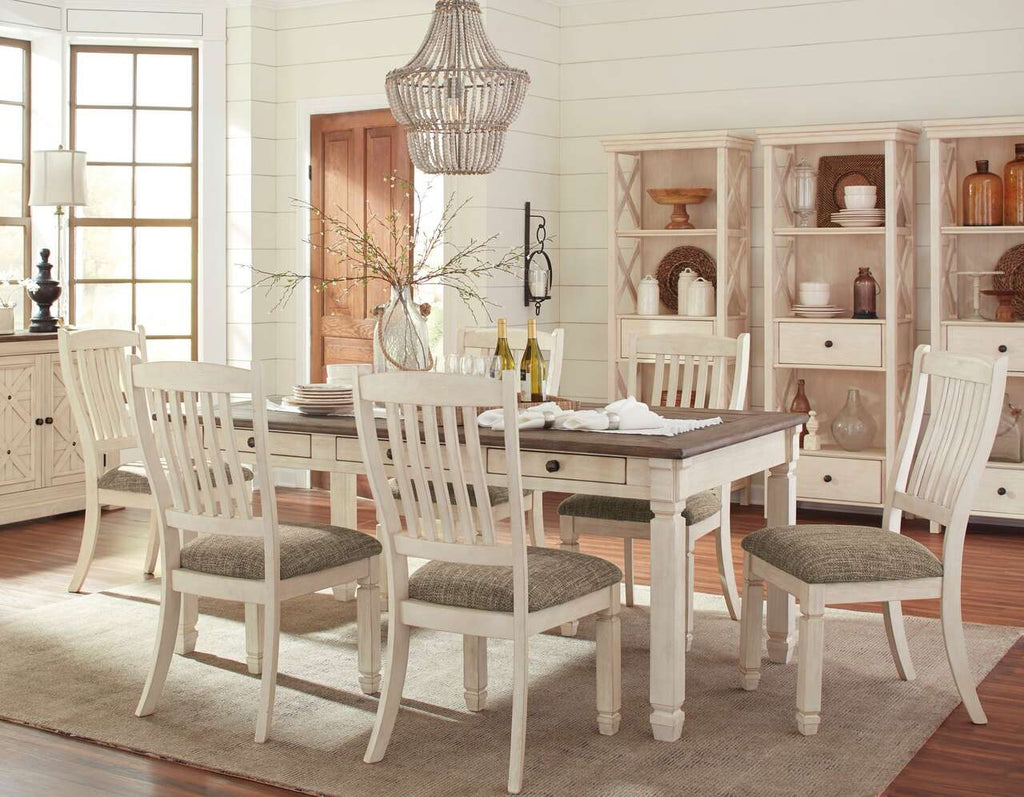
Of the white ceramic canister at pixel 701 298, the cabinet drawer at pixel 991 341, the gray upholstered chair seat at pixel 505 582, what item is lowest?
the gray upholstered chair seat at pixel 505 582

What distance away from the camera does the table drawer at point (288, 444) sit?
149 inches

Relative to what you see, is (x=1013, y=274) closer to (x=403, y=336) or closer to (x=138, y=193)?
(x=403, y=336)

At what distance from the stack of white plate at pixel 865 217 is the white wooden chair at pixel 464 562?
3.30 metres

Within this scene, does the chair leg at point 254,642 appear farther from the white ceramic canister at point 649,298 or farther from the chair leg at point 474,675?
the white ceramic canister at point 649,298

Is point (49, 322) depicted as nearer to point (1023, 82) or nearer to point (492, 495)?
point (492, 495)

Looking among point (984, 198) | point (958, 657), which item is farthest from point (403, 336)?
point (984, 198)

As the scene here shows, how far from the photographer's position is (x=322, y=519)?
20.6 feet

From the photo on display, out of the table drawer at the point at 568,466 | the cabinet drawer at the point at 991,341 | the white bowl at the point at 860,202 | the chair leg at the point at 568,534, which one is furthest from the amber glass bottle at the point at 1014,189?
the table drawer at the point at 568,466

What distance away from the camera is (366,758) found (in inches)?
126

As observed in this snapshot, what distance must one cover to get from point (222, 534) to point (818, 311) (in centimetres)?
356

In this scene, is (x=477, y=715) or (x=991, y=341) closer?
(x=477, y=715)

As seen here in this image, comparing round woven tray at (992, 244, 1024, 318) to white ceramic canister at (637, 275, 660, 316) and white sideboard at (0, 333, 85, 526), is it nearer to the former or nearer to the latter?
white ceramic canister at (637, 275, 660, 316)

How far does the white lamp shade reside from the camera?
20.1 ft

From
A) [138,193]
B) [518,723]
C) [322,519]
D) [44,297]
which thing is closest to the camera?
[518,723]
